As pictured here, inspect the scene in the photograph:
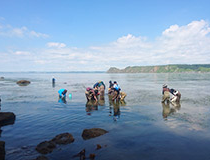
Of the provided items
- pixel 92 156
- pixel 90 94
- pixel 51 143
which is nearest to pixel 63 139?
pixel 51 143

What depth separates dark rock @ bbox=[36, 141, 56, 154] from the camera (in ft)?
26.0

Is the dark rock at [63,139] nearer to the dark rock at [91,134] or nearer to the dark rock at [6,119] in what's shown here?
the dark rock at [91,134]

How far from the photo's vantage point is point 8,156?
7574 millimetres

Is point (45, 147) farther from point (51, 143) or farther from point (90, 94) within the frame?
point (90, 94)

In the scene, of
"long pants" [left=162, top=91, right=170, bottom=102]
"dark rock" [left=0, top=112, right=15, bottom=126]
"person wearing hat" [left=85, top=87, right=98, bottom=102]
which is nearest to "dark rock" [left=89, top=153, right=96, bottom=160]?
"dark rock" [left=0, top=112, right=15, bottom=126]

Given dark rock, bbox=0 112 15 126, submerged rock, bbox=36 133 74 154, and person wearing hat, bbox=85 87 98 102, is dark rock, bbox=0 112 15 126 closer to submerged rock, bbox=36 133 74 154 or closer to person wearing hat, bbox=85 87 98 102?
submerged rock, bbox=36 133 74 154

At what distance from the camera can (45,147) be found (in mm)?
8141

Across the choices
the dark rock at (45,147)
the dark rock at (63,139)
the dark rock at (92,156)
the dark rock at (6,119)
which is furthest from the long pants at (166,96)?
the dark rock at (6,119)

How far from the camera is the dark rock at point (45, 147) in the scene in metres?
7.93

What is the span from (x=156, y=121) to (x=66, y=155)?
26.3ft

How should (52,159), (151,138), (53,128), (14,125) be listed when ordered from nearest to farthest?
(52,159)
(151,138)
(53,128)
(14,125)

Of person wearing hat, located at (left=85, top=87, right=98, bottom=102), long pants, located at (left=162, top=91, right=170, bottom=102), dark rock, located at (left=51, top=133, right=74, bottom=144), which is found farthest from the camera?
person wearing hat, located at (left=85, top=87, right=98, bottom=102)

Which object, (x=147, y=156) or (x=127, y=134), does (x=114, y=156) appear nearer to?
(x=147, y=156)

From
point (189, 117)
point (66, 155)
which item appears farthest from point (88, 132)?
point (189, 117)
